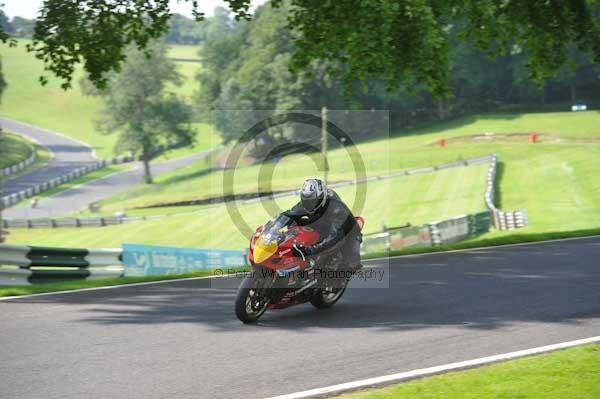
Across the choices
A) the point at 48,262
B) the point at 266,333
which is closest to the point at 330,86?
the point at 48,262

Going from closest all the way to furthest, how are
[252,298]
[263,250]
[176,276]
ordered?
[263,250], [252,298], [176,276]

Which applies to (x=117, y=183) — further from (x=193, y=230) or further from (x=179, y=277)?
(x=179, y=277)

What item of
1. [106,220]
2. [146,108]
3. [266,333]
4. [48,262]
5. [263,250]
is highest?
[146,108]

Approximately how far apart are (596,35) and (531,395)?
1374 cm

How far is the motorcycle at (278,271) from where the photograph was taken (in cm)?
962

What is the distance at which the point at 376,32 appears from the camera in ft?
56.0

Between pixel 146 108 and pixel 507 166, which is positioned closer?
pixel 507 166

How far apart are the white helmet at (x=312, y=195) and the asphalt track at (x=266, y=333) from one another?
1.52 m

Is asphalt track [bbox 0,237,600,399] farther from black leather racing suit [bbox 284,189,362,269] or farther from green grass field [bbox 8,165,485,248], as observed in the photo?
green grass field [bbox 8,165,485,248]

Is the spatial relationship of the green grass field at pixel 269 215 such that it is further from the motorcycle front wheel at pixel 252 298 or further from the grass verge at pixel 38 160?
the grass verge at pixel 38 160

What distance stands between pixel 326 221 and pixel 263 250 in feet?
3.87

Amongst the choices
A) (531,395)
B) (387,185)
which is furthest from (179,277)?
(387,185)

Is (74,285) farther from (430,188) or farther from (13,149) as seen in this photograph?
(13,149)

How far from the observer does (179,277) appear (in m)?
13.7
